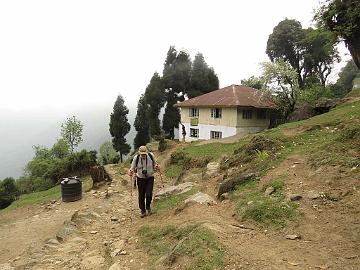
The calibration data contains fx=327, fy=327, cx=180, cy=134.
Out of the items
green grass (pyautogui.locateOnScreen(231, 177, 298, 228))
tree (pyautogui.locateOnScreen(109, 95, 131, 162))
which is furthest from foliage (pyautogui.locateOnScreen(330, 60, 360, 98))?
green grass (pyautogui.locateOnScreen(231, 177, 298, 228))

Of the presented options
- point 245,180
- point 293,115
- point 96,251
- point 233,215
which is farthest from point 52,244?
point 293,115

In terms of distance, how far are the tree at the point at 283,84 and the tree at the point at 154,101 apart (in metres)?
18.9

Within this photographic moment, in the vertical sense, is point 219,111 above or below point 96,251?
above

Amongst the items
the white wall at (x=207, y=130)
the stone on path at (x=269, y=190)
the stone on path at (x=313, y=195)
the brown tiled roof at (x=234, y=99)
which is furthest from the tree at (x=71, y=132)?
the stone on path at (x=313, y=195)

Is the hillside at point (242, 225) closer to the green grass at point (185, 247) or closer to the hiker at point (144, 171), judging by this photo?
the green grass at point (185, 247)

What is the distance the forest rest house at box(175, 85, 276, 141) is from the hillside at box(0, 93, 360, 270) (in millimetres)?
20451

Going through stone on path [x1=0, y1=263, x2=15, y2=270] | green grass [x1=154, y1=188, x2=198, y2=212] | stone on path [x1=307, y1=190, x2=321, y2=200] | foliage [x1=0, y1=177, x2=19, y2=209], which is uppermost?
stone on path [x1=307, y1=190, x2=321, y2=200]

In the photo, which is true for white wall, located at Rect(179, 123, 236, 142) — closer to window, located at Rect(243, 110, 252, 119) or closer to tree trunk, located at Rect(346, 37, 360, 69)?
window, located at Rect(243, 110, 252, 119)

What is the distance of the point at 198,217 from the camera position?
8414mm

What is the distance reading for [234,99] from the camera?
116ft

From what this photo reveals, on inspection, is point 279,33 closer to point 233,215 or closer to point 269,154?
point 269,154

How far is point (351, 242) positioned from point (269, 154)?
267 inches

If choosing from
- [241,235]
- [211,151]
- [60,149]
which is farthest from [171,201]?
[60,149]

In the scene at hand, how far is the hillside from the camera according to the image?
19.8 ft
